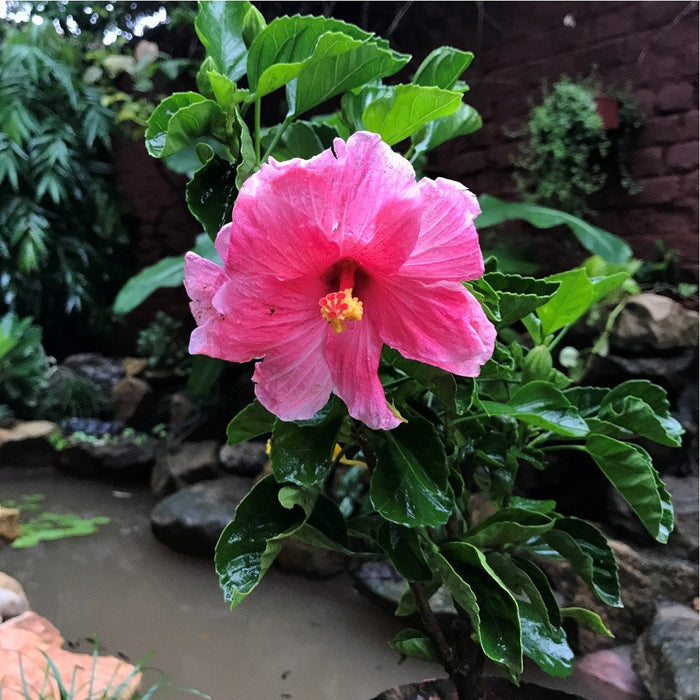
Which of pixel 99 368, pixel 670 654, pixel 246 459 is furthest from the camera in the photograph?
pixel 99 368

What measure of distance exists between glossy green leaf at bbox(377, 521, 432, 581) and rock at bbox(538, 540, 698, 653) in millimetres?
1339

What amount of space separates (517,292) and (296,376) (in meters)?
0.21

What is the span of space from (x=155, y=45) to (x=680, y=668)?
148 inches

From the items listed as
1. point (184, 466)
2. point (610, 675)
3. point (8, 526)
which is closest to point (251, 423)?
point (610, 675)

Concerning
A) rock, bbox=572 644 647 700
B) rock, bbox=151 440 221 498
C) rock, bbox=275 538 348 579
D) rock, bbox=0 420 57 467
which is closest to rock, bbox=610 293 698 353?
rock, bbox=572 644 647 700

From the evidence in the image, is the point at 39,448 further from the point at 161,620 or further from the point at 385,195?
the point at 385,195

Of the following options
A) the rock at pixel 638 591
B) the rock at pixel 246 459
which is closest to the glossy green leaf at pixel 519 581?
the rock at pixel 638 591

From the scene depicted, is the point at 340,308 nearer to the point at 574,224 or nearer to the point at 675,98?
the point at 574,224

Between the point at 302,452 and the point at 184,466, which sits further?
the point at 184,466

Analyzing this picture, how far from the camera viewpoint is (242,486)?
2584 mm

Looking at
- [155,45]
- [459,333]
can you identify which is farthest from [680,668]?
[155,45]

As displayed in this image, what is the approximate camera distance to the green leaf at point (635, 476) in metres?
0.50

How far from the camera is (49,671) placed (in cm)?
122

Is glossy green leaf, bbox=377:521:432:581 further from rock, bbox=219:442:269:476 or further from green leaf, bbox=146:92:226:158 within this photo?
rock, bbox=219:442:269:476
